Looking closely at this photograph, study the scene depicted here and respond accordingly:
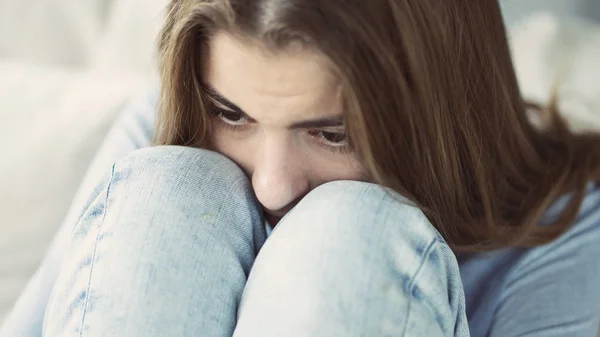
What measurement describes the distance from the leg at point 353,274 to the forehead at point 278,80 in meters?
0.08

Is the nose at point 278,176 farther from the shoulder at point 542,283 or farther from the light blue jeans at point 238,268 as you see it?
the shoulder at point 542,283

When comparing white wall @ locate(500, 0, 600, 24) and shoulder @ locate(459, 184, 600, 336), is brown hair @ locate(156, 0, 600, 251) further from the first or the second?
white wall @ locate(500, 0, 600, 24)

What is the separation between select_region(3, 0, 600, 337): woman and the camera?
1.71 ft

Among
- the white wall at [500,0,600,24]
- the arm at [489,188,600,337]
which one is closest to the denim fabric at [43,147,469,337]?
the arm at [489,188,600,337]

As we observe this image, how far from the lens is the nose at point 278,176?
2.01 ft

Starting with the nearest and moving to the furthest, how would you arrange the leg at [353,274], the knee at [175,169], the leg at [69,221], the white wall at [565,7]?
the leg at [353,274]
the knee at [175,169]
the leg at [69,221]
the white wall at [565,7]

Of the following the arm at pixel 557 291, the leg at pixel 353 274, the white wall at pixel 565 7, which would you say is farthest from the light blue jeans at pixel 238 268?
the white wall at pixel 565 7

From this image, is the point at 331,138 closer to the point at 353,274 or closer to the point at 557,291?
the point at 353,274

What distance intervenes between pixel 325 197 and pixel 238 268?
0.34 ft

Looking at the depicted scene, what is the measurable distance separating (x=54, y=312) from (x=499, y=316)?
17.9 inches

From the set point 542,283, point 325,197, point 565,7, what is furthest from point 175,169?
point 565,7

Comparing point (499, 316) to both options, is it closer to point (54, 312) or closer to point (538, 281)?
point (538, 281)

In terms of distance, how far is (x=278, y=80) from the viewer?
56 centimetres

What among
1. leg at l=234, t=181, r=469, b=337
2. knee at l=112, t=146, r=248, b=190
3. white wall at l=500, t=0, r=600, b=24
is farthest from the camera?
white wall at l=500, t=0, r=600, b=24
